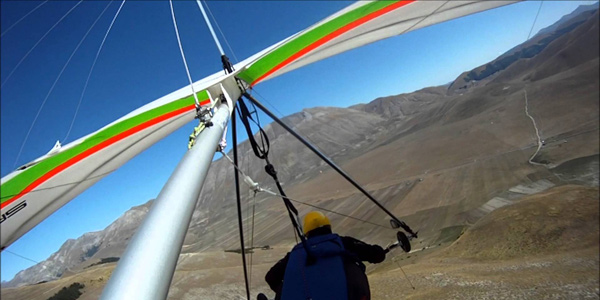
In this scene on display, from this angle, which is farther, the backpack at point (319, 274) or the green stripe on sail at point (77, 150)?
the green stripe on sail at point (77, 150)

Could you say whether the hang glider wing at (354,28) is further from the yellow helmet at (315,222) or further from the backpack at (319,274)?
the backpack at (319,274)

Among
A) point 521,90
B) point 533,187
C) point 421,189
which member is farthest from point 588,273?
point 521,90

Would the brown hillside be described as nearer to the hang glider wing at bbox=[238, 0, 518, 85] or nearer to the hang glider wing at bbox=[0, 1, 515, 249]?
the hang glider wing at bbox=[238, 0, 518, 85]

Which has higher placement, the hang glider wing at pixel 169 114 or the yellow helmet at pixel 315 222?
the hang glider wing at pixel 169 114

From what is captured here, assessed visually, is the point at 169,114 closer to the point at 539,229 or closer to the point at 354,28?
the point at 354,28

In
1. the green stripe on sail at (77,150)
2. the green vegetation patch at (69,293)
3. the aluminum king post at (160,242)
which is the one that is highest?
the green stripe on sail at (77,150)

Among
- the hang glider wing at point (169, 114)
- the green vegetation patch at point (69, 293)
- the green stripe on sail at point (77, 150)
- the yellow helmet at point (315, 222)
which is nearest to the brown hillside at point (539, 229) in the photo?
the hang glider wing at point (169, 114)

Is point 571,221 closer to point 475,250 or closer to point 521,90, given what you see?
point 475,250
